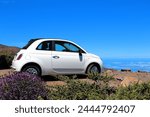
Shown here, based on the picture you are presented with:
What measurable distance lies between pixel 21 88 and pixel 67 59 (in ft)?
30.0

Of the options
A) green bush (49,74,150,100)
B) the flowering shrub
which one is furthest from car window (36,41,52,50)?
the flowering shrub

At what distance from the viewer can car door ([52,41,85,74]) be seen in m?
18.6

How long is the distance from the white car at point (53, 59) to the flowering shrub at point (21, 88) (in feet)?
23.9

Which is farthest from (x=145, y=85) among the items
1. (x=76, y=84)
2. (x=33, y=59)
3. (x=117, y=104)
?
(x=33, y=59)

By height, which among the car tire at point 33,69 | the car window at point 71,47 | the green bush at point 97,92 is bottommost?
the green bush at point 97,92

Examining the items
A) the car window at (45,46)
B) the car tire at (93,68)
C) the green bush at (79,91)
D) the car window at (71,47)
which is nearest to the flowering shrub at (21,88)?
the green bush at (79,91)

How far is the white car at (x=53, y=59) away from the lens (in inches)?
706

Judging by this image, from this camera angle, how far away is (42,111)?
6.78 meters

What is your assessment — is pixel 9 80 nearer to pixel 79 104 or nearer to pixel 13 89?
pixel 13 89

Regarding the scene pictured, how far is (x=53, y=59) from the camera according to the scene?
18.5 m

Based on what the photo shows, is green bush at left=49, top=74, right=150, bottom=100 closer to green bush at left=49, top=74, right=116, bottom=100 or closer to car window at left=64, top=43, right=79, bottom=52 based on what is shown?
green bush at left=49, top=74, right=116, bottom=100

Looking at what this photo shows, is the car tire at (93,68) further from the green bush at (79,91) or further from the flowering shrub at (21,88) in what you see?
the flowering shrub at (21,88)

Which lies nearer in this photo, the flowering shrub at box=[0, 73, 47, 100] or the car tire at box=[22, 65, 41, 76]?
the flowering shrub at box=[0, 73, 47, 100]

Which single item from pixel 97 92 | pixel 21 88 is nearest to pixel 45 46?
pixel 21 88
